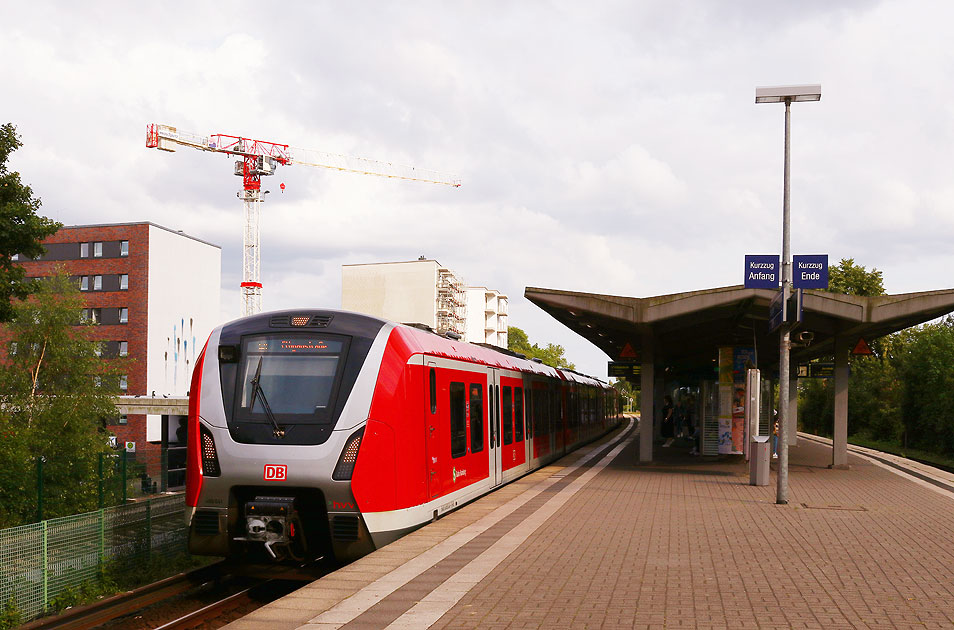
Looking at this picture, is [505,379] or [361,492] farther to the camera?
[505,379]

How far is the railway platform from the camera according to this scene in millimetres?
6883

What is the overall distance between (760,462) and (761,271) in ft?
14.8

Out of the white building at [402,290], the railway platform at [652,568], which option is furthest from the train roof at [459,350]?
the white building at [402,290]

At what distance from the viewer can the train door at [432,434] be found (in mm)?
11055

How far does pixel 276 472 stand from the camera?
30.6 ft

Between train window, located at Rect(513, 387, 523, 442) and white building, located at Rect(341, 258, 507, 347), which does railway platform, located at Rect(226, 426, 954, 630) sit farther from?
white building, located at Rect(341, 258, 507, 347)

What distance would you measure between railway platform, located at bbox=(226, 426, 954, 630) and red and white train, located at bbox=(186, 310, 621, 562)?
0.62 metres

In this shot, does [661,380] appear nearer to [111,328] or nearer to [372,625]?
[372,625]

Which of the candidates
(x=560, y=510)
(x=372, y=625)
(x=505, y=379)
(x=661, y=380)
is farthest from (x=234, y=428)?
(x=661, y=380)

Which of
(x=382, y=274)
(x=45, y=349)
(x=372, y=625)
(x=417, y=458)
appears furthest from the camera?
(x=382, y=274)

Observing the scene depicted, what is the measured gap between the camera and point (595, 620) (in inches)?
264

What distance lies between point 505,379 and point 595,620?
1017cm

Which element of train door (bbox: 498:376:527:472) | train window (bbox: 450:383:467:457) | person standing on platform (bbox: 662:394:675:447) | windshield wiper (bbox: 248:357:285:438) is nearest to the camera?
windshield wiper (bbox: 248:357:285:438)

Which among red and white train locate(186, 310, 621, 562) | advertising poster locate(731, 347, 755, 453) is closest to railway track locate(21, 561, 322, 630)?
red and white train locate(186, 310, 621, 562)
